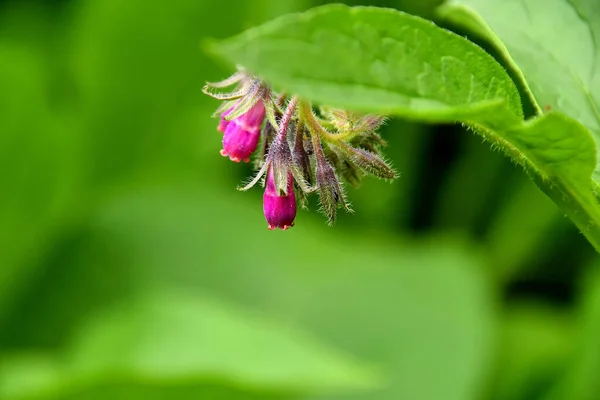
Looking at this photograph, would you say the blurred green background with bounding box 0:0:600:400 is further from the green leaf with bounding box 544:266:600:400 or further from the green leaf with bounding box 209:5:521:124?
the green leaf with bounding box 209:5:521:124

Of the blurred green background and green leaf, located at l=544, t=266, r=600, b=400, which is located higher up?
the blurred green background

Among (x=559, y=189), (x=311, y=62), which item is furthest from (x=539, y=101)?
(x=311, y=62)

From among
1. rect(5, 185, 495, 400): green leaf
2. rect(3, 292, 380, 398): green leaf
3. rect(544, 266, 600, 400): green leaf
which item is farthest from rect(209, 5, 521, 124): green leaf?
rect(5, 185, 495, 400): green leaf

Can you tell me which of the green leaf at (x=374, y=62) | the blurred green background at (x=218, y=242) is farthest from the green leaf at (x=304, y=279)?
the green leaf at (x=374, y=62)

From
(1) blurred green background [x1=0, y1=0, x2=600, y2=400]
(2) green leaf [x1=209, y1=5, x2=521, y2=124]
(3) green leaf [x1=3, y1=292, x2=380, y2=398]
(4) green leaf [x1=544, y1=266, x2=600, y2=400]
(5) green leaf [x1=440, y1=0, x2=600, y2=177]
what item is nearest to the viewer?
(2) green leaf [x1=209, y1=5, x2=521, y2=124]

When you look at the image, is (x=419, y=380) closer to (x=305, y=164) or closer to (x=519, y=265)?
(x=519, y=265)
